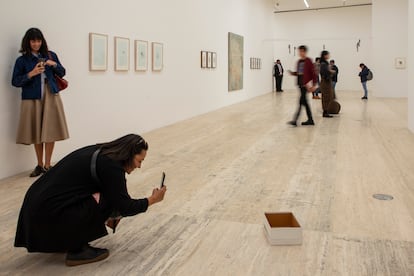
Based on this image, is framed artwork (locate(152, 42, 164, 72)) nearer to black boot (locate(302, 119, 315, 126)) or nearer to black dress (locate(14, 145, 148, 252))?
black boot (locate(302, 119, 315, 126))

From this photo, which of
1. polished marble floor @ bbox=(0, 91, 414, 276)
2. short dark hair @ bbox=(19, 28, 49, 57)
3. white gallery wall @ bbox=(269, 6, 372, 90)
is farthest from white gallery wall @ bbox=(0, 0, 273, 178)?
white gallery wall @ bbox=(269, 6, 372, 90)

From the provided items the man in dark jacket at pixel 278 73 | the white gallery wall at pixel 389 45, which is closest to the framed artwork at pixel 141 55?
the white gallery wall at pixel 389 45

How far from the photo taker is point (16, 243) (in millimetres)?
2941

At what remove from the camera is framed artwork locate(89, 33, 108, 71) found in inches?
270

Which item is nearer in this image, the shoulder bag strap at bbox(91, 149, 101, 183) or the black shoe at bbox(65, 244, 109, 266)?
the shoulder bag strap at bbox(91, 149, 101, 183)

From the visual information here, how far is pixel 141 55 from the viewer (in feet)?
28.0

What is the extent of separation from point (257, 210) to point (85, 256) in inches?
70.8

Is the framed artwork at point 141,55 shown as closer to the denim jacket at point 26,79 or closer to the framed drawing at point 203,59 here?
the denim jacket at point 26,79

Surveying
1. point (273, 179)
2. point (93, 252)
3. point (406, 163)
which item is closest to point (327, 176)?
point (273, 179)

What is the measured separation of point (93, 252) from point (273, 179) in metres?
2.79

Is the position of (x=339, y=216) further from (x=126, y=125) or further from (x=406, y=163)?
(x=126, y=125)

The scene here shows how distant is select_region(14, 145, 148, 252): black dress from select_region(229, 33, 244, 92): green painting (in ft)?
41.0

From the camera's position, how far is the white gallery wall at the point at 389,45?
1791 centimetres

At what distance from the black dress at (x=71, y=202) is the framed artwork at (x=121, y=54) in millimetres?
5072
